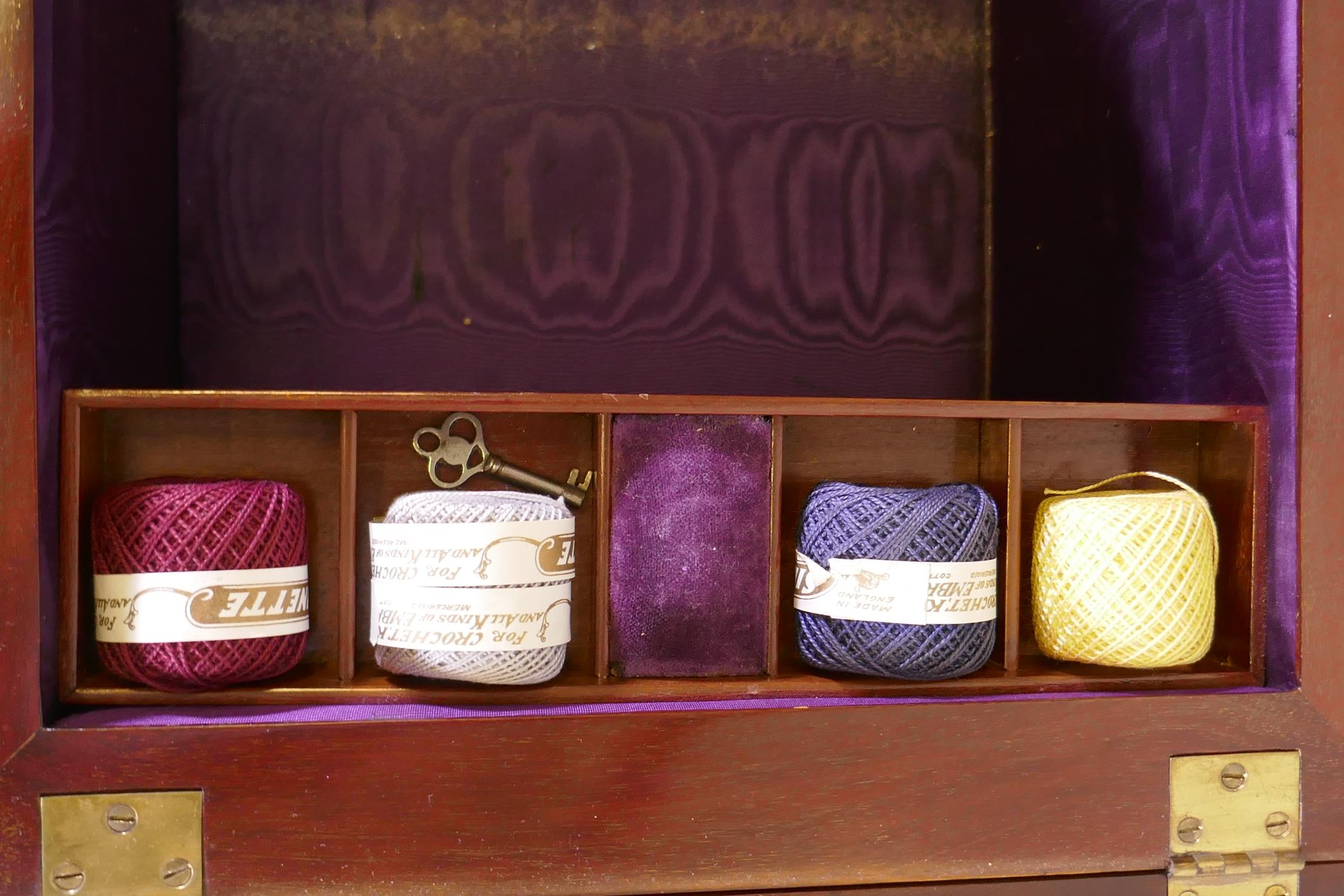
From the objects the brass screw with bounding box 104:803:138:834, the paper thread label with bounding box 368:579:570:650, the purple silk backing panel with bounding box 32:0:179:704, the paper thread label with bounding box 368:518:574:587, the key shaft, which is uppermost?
the purple silk backing panel with bounding box 32:0:179:704

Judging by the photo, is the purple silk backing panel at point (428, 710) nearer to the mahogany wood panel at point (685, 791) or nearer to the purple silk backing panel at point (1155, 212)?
the mahogany wood panel at point (685, 791)

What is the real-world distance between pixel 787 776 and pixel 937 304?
50cm

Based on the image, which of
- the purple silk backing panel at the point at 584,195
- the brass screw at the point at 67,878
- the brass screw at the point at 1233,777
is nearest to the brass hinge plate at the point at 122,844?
the brass screw at the point at 67,878

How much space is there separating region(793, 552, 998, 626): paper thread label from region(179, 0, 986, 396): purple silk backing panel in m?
0.27

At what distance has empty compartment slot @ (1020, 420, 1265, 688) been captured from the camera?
0.64 m

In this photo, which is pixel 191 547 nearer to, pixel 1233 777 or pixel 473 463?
pixel 473 463

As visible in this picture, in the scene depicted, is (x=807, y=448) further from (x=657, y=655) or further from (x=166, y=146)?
(x=166, y=146)

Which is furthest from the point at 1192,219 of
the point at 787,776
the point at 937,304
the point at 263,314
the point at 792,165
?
the point at 263,314

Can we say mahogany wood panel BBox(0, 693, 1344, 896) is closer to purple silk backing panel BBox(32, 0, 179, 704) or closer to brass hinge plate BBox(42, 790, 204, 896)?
brass hinge plate BBox(42, 790, 204, 896)

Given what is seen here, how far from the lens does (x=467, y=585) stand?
56cm

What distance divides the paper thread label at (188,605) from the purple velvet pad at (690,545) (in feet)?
0.80

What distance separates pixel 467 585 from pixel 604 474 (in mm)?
125

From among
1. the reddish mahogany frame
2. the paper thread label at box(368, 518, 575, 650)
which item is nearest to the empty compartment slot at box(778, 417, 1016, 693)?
the reddish mahogany frame

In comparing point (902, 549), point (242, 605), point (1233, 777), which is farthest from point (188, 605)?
point (1233, 777)
